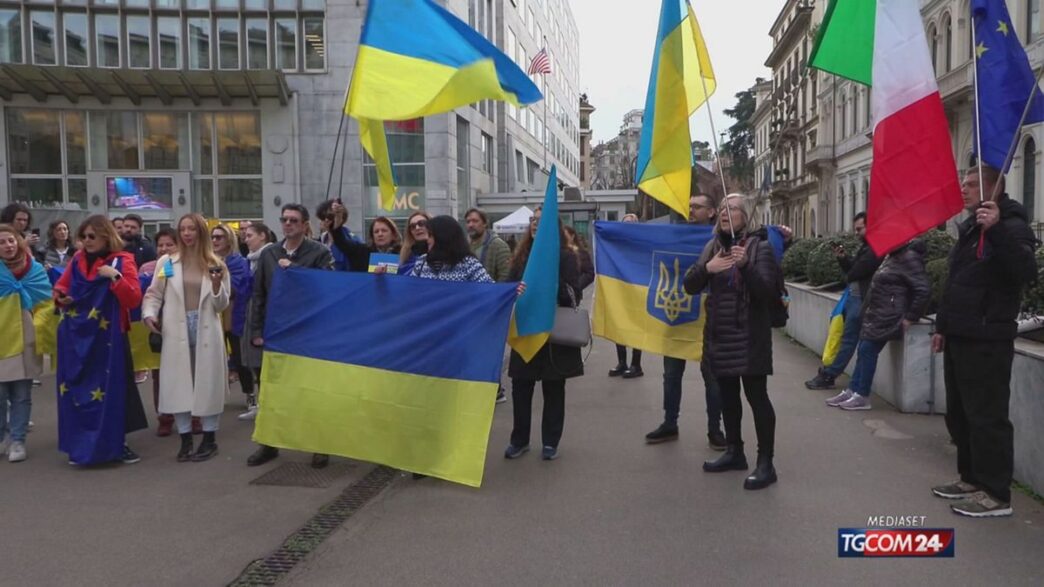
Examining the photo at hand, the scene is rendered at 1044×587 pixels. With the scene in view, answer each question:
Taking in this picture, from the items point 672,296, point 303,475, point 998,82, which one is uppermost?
point 998,82

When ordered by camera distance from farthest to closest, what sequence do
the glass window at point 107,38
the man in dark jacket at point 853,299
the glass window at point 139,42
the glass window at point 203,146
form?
the glass window at point 203,146
the glass window at point 139,42
the glass window at point 107,38
the man in dark jacket at point 853,299

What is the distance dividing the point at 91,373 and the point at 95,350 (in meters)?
0.18

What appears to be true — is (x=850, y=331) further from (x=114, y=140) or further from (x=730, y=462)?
(x=114, y=140)

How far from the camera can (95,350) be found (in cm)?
603

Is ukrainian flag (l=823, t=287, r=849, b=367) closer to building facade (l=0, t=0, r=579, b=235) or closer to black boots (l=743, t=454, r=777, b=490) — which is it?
black boots (l=743, t=454, r=777, b=490)

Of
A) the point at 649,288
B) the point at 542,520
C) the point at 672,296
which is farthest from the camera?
the point at 649,288

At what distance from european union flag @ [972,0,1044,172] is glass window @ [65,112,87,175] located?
30.3 meters


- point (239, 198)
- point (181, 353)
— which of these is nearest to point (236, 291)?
point (181, 353)

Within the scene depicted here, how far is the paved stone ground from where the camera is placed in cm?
395

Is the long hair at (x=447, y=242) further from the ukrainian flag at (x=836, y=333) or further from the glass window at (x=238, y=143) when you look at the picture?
the glass window at (x=238, y=143)

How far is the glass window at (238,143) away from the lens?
95.2 feet

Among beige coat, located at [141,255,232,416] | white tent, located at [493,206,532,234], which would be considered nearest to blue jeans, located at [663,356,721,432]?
beige coat, located at [141,255,232,416]

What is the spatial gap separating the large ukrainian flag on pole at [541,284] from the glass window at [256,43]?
26.1m

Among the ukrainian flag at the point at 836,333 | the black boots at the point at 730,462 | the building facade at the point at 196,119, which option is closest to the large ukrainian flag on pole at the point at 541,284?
the black boots at the point at 730,462
